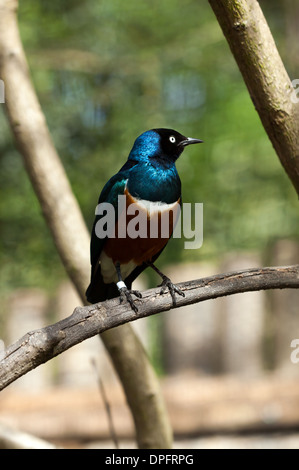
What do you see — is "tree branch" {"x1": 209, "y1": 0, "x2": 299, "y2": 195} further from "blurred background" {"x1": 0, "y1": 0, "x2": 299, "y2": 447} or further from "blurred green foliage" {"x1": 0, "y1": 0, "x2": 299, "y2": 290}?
"blurred green foliage" {"x1": 0, "y1": 0, "x2": 299, "y2": 290}

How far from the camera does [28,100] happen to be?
3750 millimetres

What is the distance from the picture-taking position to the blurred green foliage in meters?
6.32

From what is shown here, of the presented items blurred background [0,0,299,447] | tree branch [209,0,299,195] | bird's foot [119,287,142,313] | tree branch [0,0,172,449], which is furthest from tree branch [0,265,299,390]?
blurred background [0,0,299,447]

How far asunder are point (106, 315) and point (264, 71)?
1229mm

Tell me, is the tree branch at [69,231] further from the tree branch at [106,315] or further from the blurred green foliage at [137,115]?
the blurred green foliage at [137,115]

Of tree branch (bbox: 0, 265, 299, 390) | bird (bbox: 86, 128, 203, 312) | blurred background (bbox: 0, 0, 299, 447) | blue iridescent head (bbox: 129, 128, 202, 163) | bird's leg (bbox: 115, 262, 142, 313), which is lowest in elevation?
tree branch (bbox: 0, 265, 299, 390)

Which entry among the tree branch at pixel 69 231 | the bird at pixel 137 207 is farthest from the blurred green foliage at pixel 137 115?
the bird at pixel 137 207

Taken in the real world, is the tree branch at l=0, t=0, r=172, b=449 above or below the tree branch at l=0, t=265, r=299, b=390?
above

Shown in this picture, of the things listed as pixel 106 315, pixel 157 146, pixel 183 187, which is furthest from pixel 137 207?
pixel 183 187

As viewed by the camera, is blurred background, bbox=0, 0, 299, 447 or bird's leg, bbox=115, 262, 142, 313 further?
blurred background, bbox=0, 0, 299, 447

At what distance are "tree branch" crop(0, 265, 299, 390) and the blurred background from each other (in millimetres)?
3443

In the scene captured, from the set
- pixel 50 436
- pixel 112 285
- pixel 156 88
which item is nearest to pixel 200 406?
pixel 50 436

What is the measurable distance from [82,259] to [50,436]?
11.5 ft

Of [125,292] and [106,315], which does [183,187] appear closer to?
[125,292]
